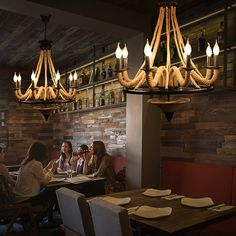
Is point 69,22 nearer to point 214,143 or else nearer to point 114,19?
point 114,19

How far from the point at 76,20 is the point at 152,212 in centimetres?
230

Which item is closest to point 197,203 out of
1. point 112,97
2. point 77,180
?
point 77,180

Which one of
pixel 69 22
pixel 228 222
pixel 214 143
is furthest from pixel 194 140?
pixel 69 22

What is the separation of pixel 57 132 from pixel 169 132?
3.72 m

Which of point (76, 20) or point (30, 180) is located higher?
point (76, 20)

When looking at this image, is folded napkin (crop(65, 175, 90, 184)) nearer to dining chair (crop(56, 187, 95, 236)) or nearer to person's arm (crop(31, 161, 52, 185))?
person's arm (crop(31, 161, 52, 185))

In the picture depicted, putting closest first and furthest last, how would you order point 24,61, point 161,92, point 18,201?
point 161,92
point 18,201
point 24,61

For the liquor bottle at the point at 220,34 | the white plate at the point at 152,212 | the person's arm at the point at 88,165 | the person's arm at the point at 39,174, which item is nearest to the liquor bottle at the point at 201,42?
the liquor bottle at the point at 220,34

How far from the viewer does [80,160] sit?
4816 millimetres

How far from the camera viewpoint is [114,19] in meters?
3.75

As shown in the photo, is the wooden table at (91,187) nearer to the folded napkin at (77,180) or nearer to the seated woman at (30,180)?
the folded napkin at (77,180)

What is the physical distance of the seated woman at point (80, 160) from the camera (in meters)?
4.73

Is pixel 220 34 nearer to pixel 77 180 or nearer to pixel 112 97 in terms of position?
pixel 112 97

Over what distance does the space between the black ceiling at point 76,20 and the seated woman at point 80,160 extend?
5.71ft
